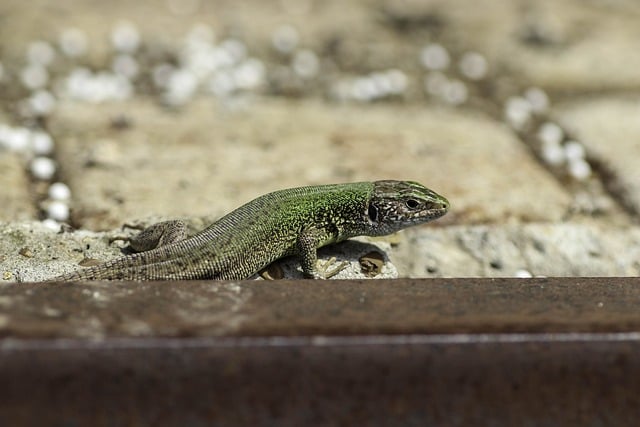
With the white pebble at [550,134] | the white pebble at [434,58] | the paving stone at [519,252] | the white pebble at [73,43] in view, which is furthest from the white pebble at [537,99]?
the white pebble at [73,43]

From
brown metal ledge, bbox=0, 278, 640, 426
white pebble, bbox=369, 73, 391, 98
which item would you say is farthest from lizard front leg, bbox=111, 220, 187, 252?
white pebble, bbox=369, 73, 391, 98

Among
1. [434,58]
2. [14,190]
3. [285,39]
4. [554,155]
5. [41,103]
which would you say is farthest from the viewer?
[285,39]

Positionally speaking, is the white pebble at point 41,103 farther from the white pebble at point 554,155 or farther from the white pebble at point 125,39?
the white pebble at point 554,155

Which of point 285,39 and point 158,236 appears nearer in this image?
point 158,236

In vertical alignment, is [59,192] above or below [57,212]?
above

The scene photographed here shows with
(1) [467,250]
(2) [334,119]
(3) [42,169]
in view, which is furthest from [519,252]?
(3) [42,169]

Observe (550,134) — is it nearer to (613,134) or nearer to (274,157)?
(613,134)
